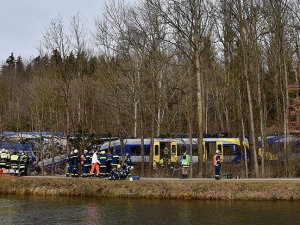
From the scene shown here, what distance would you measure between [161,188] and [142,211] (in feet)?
15.4

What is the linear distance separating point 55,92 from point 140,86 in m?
9.98

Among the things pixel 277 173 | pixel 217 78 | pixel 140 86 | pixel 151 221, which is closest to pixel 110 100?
pixel 140 86

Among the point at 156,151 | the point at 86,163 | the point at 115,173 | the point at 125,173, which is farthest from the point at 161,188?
the point at 156,151

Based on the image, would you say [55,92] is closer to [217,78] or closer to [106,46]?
[106,46]

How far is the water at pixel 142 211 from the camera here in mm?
17344

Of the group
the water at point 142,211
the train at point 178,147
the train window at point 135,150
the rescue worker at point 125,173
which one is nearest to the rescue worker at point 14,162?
the water at point 142,211

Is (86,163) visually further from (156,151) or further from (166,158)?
(156,151)

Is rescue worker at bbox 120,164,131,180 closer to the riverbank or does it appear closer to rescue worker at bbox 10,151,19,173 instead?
the riverbank

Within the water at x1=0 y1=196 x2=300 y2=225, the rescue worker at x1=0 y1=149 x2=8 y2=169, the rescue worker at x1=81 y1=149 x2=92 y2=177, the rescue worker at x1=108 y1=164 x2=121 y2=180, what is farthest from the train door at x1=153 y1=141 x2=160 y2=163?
the water at x1=0 y1=196 x2=300 y2=225

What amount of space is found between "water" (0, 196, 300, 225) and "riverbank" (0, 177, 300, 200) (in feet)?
3.04

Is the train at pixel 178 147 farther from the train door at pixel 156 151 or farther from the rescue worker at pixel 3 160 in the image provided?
the rescue worker at pixel 3 160

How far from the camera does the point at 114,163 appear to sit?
27.2 m

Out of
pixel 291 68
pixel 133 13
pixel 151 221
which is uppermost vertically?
pixel 133 13

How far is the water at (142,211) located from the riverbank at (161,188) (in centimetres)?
93
